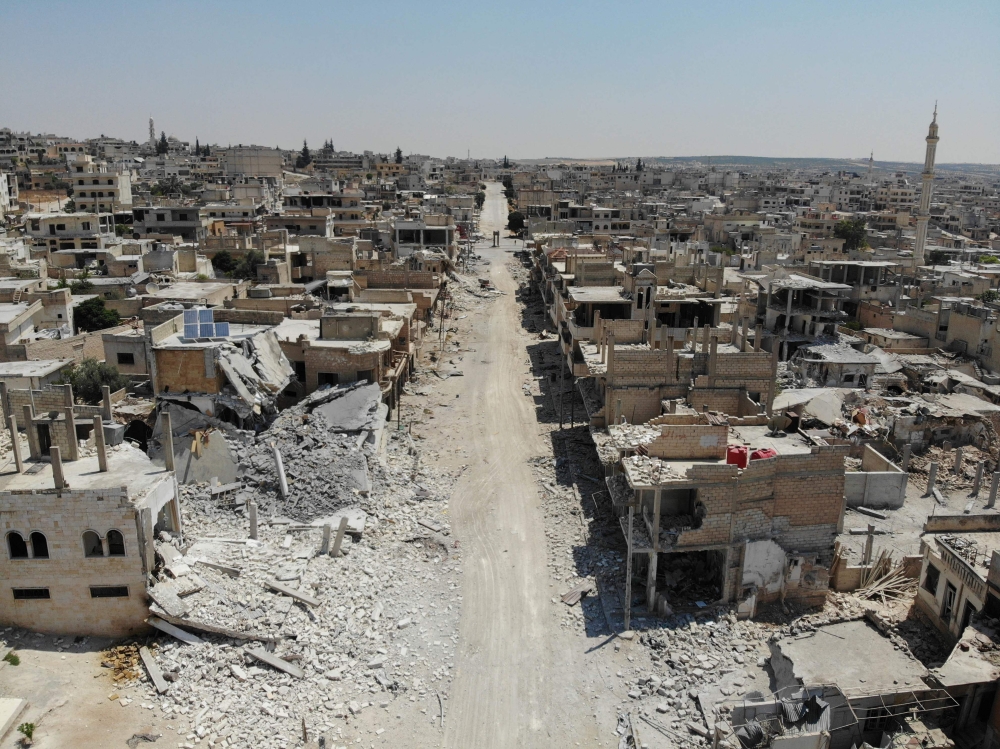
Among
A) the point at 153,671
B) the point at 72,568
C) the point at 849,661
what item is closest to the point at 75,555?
the point at 72,568

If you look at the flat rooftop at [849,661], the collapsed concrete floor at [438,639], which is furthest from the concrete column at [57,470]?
the flat rooftop at [849,661]

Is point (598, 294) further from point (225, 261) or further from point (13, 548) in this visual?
point (225, 261)

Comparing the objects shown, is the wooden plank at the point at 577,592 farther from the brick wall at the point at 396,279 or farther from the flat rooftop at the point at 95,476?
the brick wall at the point at 396,279

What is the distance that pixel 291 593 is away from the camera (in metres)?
15.9

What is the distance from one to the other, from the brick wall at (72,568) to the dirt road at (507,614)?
22.5 ft

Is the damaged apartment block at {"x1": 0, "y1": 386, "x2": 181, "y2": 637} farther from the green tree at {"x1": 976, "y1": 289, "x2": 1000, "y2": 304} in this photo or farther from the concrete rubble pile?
the green tree at {"x1": 976, "y1": 289, "x2": 1000, "y2": 304}

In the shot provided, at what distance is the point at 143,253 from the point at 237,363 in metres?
30.9

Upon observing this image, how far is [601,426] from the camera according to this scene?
905 inches

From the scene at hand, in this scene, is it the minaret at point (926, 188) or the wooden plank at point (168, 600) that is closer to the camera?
the wooden plank at point (168, 600)

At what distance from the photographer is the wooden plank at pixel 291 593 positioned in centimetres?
1578

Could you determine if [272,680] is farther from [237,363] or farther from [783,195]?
[783,195]

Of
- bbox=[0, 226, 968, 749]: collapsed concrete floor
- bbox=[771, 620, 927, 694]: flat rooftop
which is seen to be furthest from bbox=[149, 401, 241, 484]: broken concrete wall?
bbox=[771, 620, 927, 694]: flat rooftop

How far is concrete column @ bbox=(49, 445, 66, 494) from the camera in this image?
47.8ft

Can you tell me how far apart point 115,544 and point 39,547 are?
1.45m
